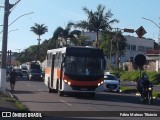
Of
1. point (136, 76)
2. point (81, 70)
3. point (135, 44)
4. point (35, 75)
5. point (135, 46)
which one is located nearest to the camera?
point (81, 70)

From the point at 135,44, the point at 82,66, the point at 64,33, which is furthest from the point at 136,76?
the point at 135,44

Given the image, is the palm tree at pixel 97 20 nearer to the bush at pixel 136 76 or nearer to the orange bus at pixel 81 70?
the bush at pixel 136 76

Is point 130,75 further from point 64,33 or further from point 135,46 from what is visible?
point 135,46

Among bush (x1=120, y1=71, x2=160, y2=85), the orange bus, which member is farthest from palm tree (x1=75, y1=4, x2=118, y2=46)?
the orange bus

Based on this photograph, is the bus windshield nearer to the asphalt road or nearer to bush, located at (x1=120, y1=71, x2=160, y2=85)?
the asphalt road

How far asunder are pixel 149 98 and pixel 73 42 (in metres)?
60.1

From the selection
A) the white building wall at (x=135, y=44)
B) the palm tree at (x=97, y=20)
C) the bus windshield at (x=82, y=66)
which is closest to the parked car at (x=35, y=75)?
the palm tree at (x=97, y=20)

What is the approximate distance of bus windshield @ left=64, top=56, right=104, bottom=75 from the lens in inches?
1169

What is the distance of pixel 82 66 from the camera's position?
1173 inches

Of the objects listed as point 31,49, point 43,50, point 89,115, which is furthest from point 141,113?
point 31,49

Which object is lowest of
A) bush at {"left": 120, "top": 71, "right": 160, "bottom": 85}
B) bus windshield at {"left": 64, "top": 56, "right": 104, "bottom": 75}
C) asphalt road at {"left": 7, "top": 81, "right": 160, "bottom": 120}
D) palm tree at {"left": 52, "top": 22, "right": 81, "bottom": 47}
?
asphalt road at {"left": 7, "top": 81, "right": 160, "bottom": 120}

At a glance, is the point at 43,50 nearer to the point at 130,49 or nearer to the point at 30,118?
the point at 130,49

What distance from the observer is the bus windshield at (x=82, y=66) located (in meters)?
29.7

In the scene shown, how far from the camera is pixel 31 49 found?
161875 mm
